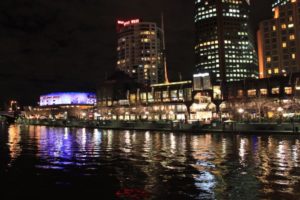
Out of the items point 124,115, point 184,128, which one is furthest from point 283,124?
point 124,115

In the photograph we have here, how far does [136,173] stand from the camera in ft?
104

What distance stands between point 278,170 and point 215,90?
124m

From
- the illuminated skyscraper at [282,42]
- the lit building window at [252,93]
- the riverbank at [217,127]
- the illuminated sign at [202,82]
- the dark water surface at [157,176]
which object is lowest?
the dark water surface at [157,176]

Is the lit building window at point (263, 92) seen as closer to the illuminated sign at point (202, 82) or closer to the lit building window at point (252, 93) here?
the lit building window at point (252, 93)

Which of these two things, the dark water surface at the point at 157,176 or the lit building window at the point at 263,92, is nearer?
the dark water surface at the point at 157,176

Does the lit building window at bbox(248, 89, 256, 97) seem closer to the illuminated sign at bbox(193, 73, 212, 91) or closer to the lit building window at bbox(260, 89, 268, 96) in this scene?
the lit building window at bbox(260, 89, 268, 96)

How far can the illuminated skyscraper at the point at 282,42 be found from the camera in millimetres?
179375

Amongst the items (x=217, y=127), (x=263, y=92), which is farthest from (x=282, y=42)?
(x=217, y=127)

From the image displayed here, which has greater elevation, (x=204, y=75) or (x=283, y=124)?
(x=204, y=75)

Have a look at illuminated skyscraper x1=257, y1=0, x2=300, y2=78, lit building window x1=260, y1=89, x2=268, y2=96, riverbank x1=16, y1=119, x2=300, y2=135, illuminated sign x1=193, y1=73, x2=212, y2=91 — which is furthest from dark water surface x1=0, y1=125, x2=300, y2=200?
illuminated skyscraper x1=257, y1=0, x2=300, y2=78

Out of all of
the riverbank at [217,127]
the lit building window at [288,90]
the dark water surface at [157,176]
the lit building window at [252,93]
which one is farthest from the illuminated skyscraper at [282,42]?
the dark water surface at [157,176]

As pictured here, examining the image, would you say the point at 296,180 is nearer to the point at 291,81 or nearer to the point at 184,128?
the point at 184,128

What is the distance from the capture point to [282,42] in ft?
601

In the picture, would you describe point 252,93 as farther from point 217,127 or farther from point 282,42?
point 282,42
